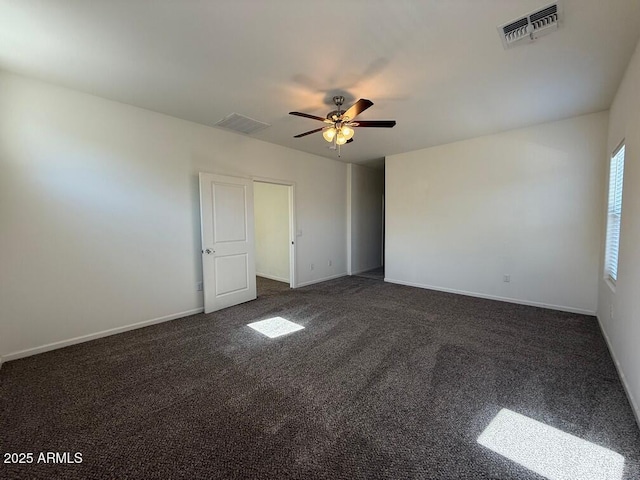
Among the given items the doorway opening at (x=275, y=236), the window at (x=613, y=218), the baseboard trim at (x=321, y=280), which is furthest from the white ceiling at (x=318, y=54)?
the baseboard trim at (x=321, y=280)

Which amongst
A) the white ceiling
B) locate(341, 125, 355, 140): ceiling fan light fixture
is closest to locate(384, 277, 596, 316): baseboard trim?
the white ceiling

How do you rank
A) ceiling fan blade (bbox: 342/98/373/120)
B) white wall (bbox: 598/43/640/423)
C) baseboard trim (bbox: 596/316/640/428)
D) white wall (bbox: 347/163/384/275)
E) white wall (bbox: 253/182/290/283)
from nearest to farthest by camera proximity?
baseboard trim (bbox: 596/316/640/428), white wall (bbox: 598/43/640/423), ceiling fan blade (bbox: 342/98/373/120), white wall (bbox: 253/182/290/283), white wall (bbox: 347/163/384/275)

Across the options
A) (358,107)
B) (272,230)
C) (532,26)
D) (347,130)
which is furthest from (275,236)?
(532,26)

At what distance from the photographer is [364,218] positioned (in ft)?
22.3

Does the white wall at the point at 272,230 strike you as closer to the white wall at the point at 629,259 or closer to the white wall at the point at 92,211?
the white wall at the point at 92,211

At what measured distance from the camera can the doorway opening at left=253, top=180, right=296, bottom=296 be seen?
5.30 metres

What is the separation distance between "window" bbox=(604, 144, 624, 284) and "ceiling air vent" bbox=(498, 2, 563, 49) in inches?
70.6

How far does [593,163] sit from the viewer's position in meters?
3.56

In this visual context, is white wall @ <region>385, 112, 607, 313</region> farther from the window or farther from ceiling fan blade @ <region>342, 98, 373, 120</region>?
ceiling fan blade @ <region>342, 98, 373, 120</region>

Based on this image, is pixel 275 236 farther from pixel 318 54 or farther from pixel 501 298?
pixel 501 298

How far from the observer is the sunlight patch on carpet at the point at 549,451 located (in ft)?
4.66

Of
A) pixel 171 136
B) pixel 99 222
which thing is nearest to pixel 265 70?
pixel 171 136

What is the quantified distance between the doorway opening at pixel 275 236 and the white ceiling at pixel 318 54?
Result: 7.85 feet

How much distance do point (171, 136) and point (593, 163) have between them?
219 inches
